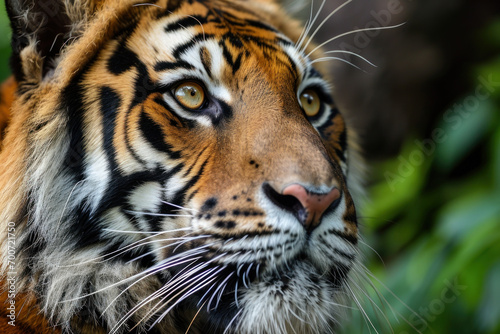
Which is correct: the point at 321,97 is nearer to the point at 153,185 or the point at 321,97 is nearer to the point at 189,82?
the point at 189,82

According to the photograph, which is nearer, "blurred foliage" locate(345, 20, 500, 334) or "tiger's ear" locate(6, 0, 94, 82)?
"tiger's ear" locate(6, 0, 94, 82)

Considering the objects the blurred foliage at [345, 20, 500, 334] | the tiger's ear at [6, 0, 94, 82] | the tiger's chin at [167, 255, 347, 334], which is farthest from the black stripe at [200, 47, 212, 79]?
the blurred foliage at [345, 20, 500, 334]

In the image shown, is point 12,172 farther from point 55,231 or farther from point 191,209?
point 191,209

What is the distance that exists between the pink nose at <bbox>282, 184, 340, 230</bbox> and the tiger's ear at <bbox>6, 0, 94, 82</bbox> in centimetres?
95

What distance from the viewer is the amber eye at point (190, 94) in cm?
171

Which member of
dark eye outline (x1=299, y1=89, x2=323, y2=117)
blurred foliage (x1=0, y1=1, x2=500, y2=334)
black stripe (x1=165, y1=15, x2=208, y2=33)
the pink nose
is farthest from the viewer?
blurred foliage (x1=0, y1=1, x2=500, y2=334)

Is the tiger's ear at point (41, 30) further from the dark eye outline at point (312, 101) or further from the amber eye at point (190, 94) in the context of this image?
the dark eye outline at point (312, 101)

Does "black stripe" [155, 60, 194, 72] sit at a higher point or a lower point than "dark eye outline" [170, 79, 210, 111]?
higher

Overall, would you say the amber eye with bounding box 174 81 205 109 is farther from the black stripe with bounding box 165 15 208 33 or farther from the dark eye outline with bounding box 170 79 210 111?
the black stripe with bounding box 165 15 208 33

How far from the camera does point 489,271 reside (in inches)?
96.4

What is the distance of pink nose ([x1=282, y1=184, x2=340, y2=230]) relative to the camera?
1.44m

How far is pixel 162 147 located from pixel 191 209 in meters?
0.24

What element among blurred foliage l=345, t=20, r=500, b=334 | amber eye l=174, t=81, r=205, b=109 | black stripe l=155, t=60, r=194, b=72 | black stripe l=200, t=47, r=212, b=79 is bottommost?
blurred foliage l=345, t=20, r=500, b=334

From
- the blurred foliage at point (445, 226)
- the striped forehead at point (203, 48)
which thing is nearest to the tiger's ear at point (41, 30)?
the striped forehead at point (203, 48)
